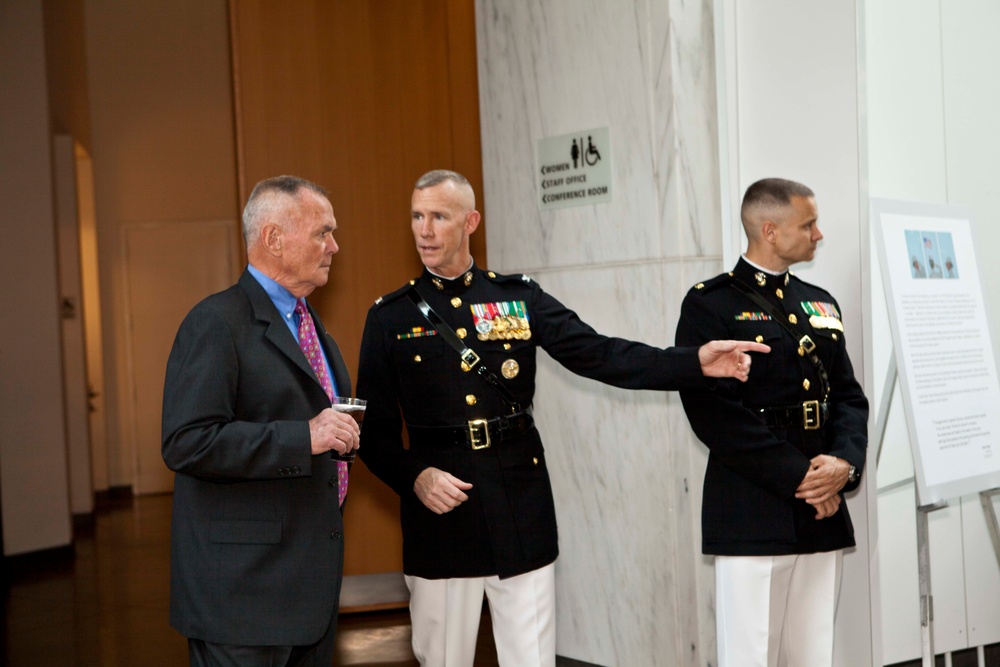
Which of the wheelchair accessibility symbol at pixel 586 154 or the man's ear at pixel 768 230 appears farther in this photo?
the wheelchair accessibility symbol at pixel 586 154

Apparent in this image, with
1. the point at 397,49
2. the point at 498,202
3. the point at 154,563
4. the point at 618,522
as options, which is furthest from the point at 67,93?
the point at 618,522

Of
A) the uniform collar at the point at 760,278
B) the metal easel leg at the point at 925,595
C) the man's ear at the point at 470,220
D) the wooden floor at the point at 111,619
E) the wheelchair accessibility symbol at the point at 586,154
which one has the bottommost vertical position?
the wooden floor at the point at 111,619

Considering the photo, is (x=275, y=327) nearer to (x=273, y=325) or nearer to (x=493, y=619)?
(x=273, y=325)

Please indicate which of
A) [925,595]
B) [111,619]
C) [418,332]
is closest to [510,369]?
[418,332]

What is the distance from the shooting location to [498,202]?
16.5 ft

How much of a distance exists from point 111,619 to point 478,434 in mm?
3755

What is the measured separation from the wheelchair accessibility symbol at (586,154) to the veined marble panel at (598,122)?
8 centimetres

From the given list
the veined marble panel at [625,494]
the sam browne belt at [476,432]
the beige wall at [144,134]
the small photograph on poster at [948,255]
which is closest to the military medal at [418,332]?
the sam browne belt at [476,432]

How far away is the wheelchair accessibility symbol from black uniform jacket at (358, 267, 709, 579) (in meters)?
1.46

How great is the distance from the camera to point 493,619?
10.1 ft

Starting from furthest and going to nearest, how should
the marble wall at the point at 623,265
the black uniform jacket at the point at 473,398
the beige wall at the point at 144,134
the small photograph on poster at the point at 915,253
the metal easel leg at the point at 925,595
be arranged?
the beige wall at the point at 144,134 → the marble wall at the point at 623,265 → the small photograph on poster at the point at 915,253 → the metal easel leg at the point at 925,595 → the black uniform jacket at the point at 473,398

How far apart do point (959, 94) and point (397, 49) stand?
8.95ft

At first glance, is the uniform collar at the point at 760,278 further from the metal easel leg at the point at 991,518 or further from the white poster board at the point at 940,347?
the metal easel leg at the point at 991,518

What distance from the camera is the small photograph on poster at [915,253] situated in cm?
356
